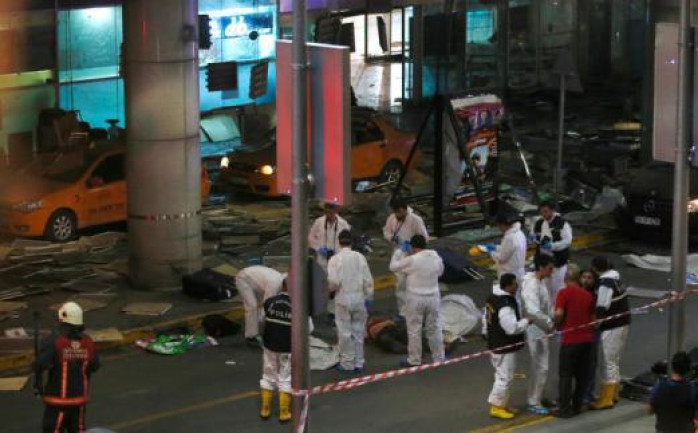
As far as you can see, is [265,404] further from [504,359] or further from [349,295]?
[504,359]

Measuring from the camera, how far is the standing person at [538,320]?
1544 centimetres

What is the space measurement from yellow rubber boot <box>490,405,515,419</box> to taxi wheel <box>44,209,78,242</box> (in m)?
10.8

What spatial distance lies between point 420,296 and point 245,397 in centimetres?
227

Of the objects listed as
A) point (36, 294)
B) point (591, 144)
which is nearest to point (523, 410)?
point (36, 294)

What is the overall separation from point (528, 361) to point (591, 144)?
1652 cm

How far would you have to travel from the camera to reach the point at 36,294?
20828 millimetres

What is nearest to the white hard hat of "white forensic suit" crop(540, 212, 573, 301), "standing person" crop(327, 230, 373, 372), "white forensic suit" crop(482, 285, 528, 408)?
"standing person" crop(327, 230, 373, 372)

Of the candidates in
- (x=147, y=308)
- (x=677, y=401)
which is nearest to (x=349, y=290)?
(x=147, y=308)

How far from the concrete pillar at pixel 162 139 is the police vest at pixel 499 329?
717cm

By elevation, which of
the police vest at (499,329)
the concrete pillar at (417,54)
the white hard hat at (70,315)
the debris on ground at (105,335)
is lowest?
the debris on ground at (105,335)

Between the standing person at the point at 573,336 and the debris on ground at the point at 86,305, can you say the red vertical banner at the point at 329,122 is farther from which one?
the debris on ground at the point at 86,305

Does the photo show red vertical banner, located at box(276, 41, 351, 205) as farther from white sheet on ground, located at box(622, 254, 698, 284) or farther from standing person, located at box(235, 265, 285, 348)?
white sheet on ground, located at box(622, 254, 698, 284)

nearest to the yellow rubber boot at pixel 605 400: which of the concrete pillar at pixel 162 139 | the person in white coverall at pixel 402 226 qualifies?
the person in white coverall at pixel 402 226

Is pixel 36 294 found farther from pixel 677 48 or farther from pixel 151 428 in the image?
→ pixel 677 48
